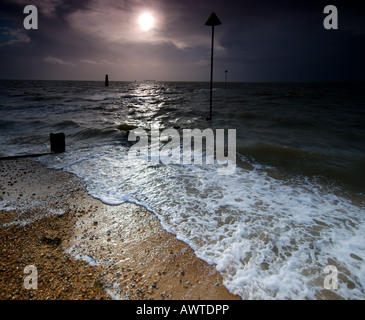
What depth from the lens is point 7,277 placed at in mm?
2578

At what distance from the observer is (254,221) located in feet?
12.6

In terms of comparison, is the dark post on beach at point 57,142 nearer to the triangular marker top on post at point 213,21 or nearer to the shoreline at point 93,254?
the shoreline at point 93,254

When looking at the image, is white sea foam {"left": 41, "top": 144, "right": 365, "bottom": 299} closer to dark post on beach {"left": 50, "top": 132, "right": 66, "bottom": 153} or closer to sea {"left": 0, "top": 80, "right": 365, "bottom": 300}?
sea {"left": 0, "top": 80, "right": 365, "bottom": 300}

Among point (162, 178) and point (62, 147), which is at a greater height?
point (62, 147)

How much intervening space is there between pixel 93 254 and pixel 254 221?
2.74 metres

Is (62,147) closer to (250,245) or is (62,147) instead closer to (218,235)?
(218,235)

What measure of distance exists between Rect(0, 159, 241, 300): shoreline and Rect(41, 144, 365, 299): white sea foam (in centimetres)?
29

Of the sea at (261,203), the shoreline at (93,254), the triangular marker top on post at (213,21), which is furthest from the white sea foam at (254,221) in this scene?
the triangular marker top on post at (213,21)

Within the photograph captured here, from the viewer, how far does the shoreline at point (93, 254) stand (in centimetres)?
247

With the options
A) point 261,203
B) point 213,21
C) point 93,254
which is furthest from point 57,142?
point 213,21

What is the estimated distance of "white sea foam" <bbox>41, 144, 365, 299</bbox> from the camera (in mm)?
2715

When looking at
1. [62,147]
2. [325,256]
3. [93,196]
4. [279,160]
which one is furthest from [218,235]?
[62,147]

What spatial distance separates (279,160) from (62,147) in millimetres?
7923
